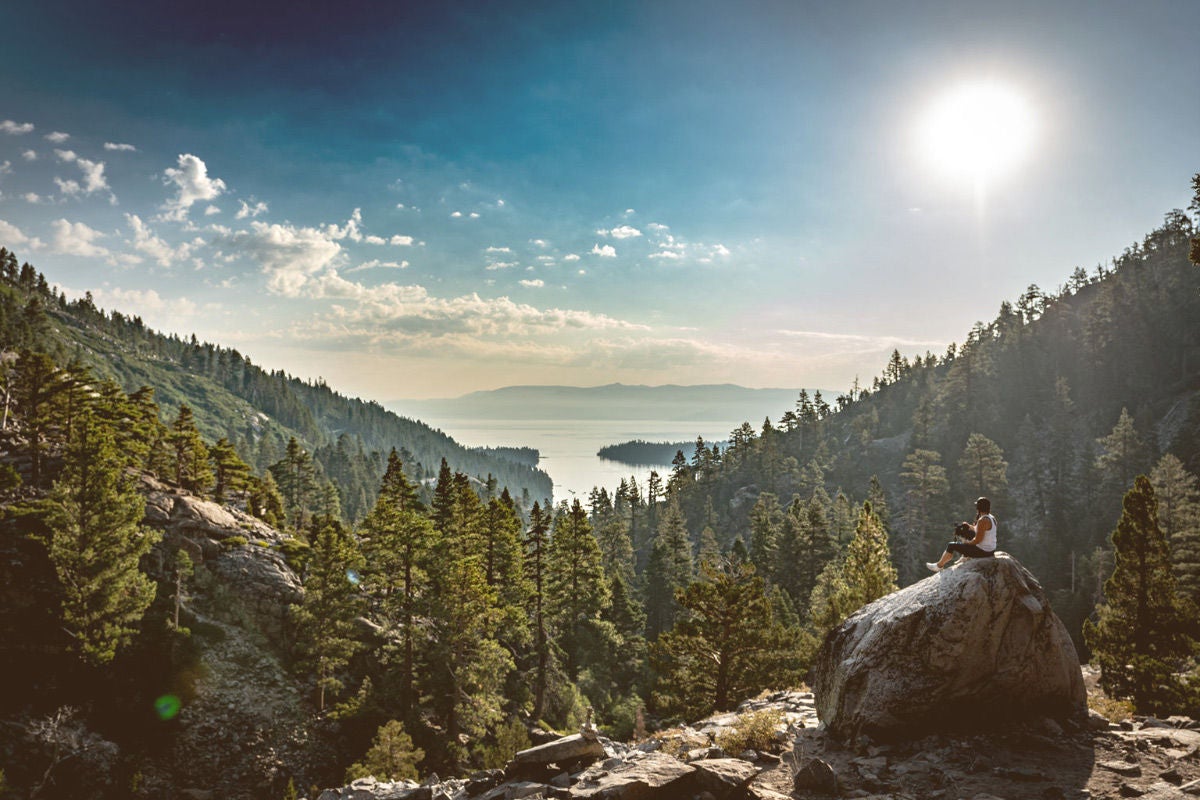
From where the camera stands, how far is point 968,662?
10.9 meters

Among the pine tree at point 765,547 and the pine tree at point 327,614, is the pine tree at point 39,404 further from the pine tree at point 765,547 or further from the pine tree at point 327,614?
the pine tree at point 765,547

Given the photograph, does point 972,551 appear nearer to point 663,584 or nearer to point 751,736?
point 751,736

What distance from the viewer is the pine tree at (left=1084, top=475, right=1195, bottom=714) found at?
66.2ft

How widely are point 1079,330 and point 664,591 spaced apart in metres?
101

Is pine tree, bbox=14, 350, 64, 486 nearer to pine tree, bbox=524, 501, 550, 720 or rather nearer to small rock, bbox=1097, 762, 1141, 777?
pine tree, bbox=524, 501, 550, 720

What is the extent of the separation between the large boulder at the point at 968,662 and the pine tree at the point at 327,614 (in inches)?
1204

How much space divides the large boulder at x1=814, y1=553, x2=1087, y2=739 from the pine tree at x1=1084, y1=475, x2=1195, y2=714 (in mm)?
12811

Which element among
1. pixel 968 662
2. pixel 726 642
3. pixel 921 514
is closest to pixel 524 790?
pixel 968 662

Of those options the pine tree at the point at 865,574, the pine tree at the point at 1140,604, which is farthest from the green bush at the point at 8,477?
the pine tree at the point at 1140,604

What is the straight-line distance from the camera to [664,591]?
60.5m

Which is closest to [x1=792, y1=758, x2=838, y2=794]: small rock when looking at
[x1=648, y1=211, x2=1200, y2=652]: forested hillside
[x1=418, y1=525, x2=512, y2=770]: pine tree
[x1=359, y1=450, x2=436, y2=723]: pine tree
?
[x1=418, y1=525, x2=512, y2=770]: pine tree

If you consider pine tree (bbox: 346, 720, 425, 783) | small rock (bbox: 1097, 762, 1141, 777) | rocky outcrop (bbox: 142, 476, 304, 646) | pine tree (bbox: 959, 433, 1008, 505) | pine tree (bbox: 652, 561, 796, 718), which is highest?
pine tree (bbox: 959, 433, 1008, 505)

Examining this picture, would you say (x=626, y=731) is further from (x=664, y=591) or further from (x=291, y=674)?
(x=664, y=591)

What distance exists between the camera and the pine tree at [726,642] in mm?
22062
